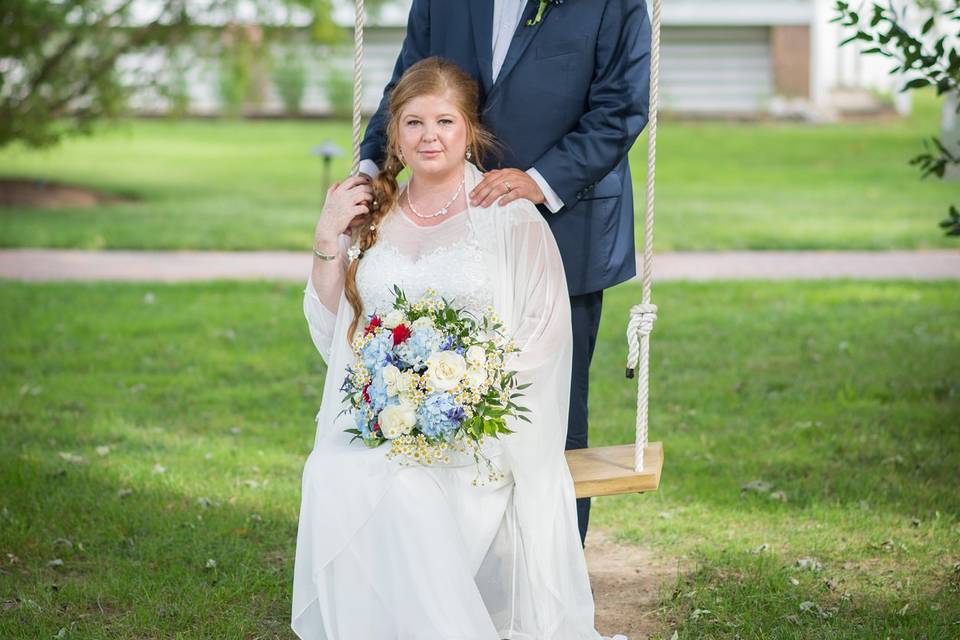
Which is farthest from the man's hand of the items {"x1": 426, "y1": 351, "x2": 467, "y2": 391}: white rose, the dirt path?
the dirt path

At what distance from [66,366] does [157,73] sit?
362 inches

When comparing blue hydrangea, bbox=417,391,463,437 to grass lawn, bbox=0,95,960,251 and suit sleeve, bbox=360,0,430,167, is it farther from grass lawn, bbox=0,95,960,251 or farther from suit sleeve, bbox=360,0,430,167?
grass lawn, bbox=0,95,960,251

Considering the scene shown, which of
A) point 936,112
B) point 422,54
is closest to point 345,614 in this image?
point 422,54

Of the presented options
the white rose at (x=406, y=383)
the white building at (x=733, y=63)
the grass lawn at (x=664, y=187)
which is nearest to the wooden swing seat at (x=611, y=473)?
the white rose at (x=406, y=383)

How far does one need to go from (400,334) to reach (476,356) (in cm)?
24

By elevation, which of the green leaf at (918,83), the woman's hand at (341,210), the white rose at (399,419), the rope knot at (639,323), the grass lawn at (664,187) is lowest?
Result: the grass lawn at (664,187)

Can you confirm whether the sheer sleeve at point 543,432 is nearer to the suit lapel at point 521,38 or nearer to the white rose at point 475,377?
the white rose at point 475,377

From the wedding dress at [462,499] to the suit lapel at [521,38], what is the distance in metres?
0.35

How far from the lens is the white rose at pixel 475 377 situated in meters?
3.63

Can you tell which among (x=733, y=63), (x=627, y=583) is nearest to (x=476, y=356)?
(x=627, y=583)

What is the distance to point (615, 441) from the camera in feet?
21.5

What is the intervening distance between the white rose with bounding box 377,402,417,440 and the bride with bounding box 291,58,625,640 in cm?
11

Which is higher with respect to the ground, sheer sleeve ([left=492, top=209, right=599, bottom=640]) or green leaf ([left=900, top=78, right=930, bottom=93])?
green leaf ([left=900, top=78, right=930, bottom=93])

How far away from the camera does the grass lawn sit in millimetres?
13241
